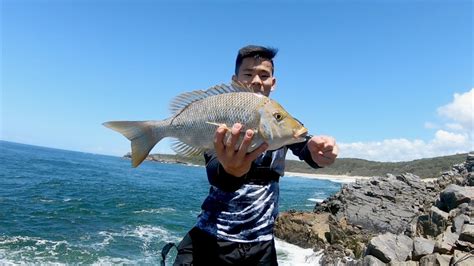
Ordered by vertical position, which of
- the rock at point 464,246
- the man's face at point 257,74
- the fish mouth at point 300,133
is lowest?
the rock at point 464,246

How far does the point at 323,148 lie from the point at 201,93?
1078mm

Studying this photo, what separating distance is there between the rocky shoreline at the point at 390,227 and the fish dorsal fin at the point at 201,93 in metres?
6.72

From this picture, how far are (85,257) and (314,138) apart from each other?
13688 mm

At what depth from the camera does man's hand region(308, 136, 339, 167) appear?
9.91ft

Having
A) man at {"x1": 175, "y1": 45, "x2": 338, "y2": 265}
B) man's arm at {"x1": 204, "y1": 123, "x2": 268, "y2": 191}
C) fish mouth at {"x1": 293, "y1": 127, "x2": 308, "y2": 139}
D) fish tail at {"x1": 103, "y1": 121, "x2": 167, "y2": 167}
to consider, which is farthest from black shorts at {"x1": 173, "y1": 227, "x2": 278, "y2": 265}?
fish mouth at {"x1": 293, "y1": 127, "x2": 308, "y2": 139}

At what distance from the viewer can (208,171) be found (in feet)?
11.0

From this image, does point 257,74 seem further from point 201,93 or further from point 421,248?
point 421,248

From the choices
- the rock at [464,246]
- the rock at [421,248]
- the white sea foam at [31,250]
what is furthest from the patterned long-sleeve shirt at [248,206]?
the white sea foam at [31,250]

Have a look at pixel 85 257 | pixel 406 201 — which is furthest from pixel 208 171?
pixel 406 201

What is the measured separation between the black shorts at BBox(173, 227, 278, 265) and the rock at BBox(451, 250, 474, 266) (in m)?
5.60

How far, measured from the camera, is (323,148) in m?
3.04

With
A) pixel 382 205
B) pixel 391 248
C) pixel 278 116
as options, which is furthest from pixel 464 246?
pixel 382 205

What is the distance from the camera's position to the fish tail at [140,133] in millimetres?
3223

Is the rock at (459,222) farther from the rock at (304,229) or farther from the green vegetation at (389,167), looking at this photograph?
the green vegetation at (389,167)
